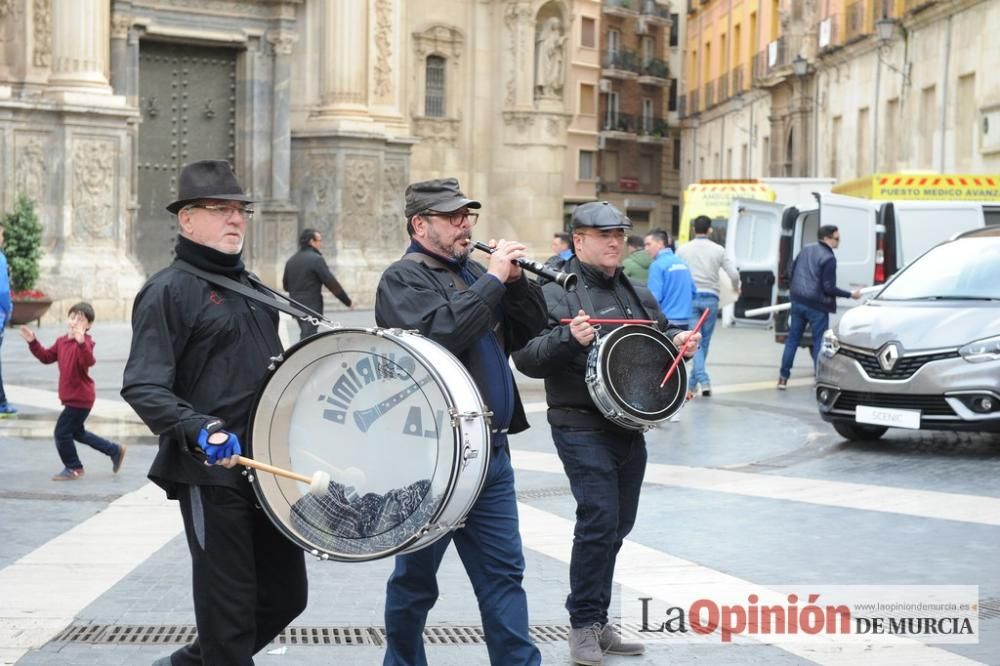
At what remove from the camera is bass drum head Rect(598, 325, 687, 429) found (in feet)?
20.8

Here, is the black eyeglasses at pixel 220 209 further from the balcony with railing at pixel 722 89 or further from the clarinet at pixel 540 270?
the balcony with railing at pixel 722 89

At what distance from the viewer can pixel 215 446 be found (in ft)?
15.6

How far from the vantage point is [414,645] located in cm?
565

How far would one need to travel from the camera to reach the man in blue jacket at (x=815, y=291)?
56.7ft

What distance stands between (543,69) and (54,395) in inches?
821

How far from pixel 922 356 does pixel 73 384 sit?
6150 mm

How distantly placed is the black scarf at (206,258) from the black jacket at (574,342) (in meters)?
1.49

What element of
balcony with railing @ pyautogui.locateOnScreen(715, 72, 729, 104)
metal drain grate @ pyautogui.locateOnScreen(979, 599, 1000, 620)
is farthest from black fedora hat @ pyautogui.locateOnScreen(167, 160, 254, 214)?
balcony with railing @ pyautogui.locateOnScreen(715, 72, 729, 104)

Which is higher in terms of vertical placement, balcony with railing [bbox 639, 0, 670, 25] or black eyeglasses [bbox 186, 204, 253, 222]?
balcony with railing [bbox 639, 0, 670, 25]

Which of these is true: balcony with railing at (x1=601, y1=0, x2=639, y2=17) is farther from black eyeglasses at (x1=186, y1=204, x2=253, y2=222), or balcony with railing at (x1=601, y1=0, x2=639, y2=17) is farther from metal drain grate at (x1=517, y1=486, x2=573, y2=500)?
black eyeglasses at (x1=186, y1=204, x2=253, y2=222)

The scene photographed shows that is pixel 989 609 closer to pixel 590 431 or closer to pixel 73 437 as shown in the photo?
pixel 590 431

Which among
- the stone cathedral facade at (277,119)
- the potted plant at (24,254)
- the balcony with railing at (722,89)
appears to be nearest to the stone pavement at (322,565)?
the potted plant at (24,254)

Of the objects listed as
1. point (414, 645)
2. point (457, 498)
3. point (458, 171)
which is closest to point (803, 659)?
point (414, 645)

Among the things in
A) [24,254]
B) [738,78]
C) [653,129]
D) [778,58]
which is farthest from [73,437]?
[653,129]
